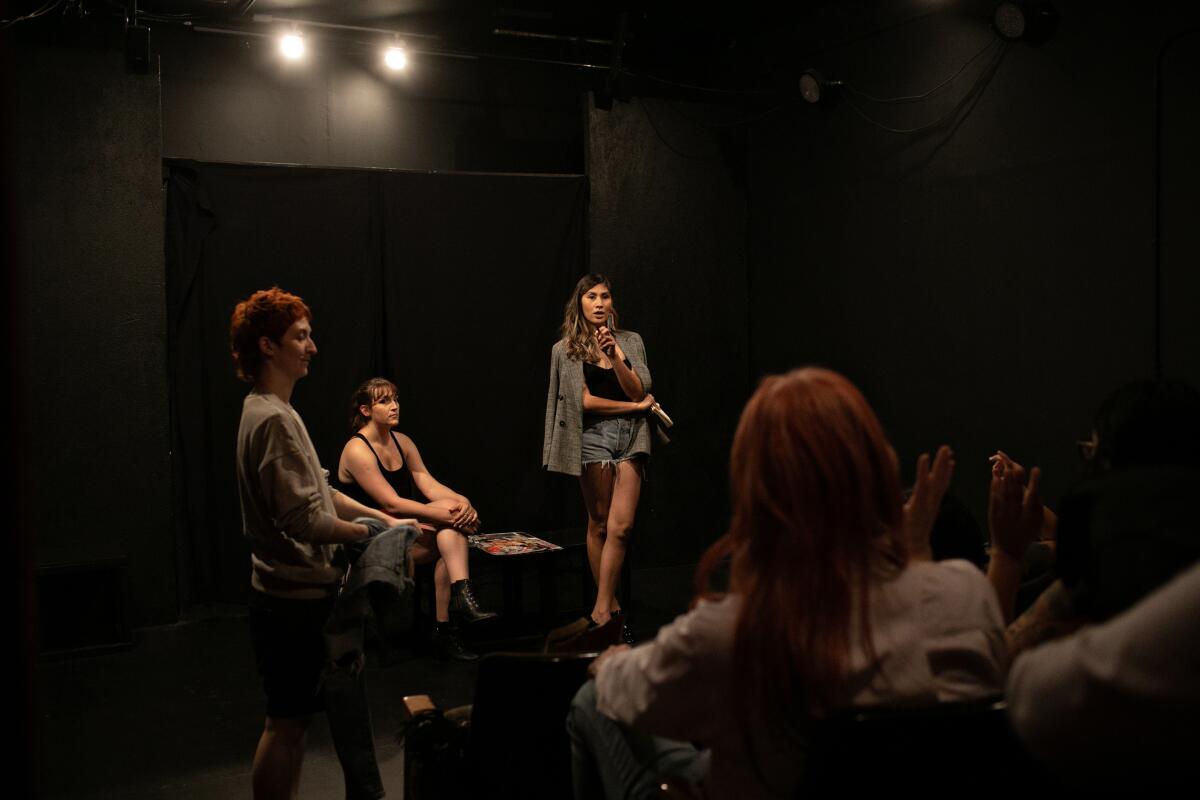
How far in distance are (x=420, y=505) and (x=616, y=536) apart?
2.77ft

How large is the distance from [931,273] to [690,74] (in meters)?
2.24

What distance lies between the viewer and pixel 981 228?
4902mm

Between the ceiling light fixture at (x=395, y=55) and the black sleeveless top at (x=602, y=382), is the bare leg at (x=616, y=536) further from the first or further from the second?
the ceiling light fixture at (x=395, y=55)

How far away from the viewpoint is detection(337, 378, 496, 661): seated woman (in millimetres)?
4441

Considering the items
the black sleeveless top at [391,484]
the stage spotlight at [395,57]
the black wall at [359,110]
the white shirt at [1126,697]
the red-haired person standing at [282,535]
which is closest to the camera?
the white shirt at [1126,697]

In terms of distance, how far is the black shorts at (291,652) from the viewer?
99.4 inches

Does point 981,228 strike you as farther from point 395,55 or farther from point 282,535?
point 282,535

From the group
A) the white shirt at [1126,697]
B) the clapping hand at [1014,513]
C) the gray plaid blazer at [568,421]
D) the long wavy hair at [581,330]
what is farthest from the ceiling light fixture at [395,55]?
the white shirt at [1126,697]

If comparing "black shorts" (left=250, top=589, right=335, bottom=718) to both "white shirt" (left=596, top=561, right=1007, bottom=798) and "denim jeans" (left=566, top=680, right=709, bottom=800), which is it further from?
"white shirt" (left=596, top=561, right=1007, bottom=798)

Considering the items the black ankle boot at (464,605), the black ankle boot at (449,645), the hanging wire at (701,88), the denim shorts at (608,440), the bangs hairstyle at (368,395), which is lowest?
the black ankle boot at (449,645)

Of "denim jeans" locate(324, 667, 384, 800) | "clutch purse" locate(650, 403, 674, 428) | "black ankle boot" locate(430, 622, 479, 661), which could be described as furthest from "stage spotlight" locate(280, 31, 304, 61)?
"denim jeans" locate(324, 667, 384, 800)

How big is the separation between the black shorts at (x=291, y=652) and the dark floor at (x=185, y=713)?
28.8 inches

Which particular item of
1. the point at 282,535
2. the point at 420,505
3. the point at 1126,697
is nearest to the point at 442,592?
the point at 420,505

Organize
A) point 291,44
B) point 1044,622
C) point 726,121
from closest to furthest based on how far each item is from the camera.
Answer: point 1044,622 → point 291,44 → point 726,121
